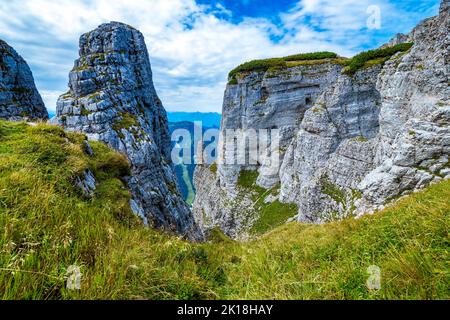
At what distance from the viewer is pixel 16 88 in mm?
55250

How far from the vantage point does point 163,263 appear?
5.12 m

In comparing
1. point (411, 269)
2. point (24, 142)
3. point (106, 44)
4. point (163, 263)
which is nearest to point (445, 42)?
point (411, 269)

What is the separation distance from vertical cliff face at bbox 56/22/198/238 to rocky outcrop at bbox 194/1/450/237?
84.1ft

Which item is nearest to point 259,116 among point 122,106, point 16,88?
point 122,106

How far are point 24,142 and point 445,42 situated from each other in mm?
32697

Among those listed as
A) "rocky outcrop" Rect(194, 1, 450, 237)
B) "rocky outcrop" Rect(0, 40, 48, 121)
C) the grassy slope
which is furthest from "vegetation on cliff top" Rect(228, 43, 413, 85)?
"rocky outcrop" Rect(0, 40, 48, 121)

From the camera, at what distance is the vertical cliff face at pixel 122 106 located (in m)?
46.1

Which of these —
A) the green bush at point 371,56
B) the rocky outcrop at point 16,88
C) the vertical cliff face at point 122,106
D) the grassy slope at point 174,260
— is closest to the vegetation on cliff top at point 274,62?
the green bush at point 371,56

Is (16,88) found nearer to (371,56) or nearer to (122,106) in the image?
(122,106)

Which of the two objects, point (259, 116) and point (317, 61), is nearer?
point (317, 61)

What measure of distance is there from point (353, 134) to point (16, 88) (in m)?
75.7

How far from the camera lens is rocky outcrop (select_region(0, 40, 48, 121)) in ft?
171

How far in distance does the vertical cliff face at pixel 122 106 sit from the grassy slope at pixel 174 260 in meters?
33.3
